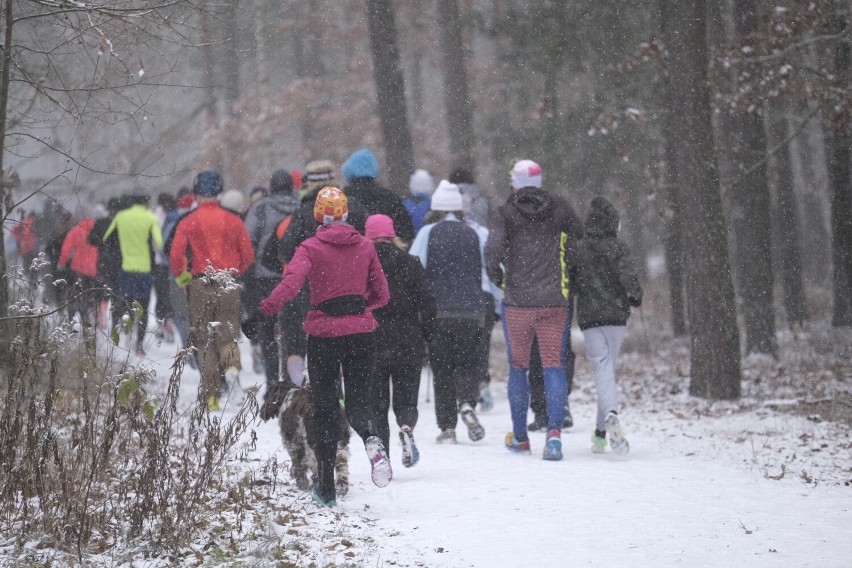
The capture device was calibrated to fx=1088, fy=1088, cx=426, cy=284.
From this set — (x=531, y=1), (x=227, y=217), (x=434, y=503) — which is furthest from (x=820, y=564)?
(x=531, y=1)

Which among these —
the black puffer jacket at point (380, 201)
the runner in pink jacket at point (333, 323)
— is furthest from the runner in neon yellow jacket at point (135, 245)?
the runner in pink jacket at point (333, 323)

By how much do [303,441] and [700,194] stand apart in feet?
21.8

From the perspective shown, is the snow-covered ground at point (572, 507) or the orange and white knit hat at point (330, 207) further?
the orange and white knit hat at point (330, 207)

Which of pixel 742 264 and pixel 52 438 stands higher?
pixel 742 264

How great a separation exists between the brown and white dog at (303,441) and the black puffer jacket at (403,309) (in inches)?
46.0

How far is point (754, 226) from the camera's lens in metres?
16.8

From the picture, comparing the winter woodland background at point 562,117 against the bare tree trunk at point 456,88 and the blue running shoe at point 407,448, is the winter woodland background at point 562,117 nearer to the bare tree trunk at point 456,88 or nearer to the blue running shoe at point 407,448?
the bare tree trunk at point 456,88

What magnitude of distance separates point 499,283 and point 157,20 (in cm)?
429

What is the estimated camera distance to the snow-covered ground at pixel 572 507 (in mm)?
6160

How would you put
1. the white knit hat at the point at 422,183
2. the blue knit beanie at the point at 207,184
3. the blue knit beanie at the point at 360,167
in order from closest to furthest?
the blue knit beanie at the point at 360,167, the blue knit beanie at the point at 207,184, the white knit hat at the point at 422,183

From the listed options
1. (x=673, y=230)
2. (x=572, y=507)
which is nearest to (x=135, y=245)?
(x=673, y=230)

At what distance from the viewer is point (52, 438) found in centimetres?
602

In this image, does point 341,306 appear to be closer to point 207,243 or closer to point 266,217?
point 207,243

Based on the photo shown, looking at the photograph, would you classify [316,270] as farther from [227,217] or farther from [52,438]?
[227,217]
